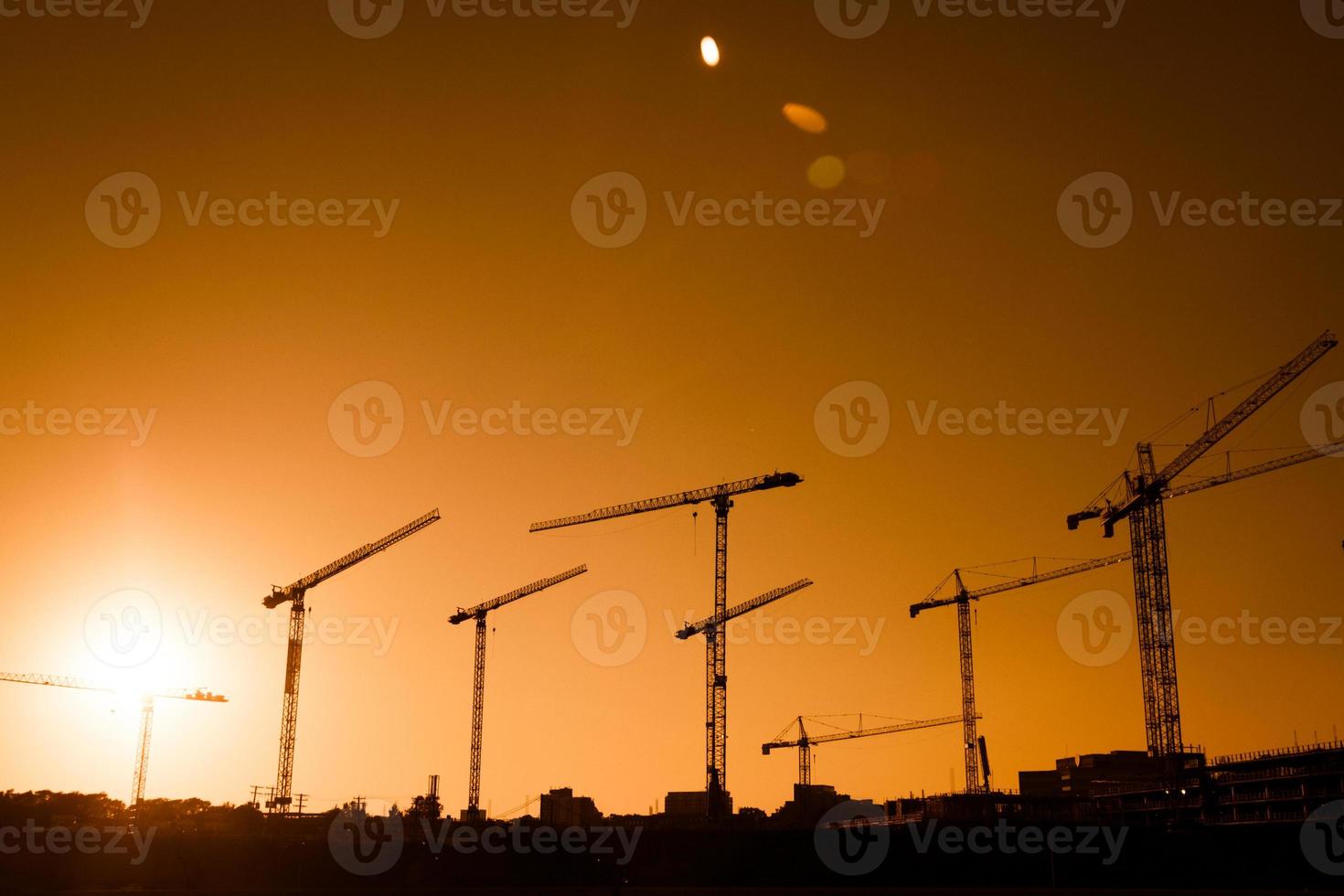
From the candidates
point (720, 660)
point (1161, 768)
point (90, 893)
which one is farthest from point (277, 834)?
point (1161, 768)

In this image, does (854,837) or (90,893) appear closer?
(90,893)

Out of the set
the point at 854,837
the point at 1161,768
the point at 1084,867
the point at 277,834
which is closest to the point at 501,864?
the point at 277,834

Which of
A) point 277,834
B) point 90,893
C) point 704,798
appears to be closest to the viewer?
point 90,893

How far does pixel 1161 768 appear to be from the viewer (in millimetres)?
131375

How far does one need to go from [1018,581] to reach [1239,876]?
6292cm

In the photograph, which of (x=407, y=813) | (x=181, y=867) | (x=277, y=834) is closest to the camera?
(x=181, y=867)

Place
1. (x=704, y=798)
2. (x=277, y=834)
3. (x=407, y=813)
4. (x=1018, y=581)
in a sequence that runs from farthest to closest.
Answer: (x=704, y=798), (x=1018, y=581), (x=407, y=813), (x=277, y=834)

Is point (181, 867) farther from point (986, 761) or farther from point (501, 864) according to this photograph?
point (986, 761)

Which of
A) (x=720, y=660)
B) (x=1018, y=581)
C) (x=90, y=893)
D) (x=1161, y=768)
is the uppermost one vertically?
(x=1018, y=581)

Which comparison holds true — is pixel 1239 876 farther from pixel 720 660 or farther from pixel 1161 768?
pixel 720 660

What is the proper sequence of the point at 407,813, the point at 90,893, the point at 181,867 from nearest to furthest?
the point at 90,893 → the point at 181,867 → the point at 407,813

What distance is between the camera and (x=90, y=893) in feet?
342

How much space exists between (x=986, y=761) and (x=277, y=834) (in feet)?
292

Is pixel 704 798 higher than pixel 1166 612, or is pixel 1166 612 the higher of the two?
pixel 1166 612
